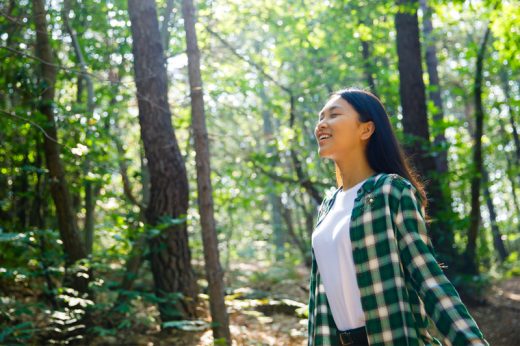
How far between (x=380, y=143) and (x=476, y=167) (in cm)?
807

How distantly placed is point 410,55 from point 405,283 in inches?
353

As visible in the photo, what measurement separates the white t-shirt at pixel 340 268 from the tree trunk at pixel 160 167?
5.42m

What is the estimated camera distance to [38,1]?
720 centimetres

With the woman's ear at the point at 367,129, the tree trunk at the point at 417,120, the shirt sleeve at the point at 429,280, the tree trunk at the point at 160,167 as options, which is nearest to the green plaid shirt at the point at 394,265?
the shirt sleeve at the point at 429,280

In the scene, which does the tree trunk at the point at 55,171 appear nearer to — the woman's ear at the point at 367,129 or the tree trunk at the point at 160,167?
the tree trunk at the point at 160,167

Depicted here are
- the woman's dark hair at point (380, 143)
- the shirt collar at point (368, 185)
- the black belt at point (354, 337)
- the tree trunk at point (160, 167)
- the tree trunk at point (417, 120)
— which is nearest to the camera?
the black belt at point (354, 337)

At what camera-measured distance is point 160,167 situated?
7.85 metres

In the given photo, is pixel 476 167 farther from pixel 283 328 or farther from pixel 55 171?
pixel 55 171

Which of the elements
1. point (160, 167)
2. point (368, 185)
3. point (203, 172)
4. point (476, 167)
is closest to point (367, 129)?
point (368, 185)

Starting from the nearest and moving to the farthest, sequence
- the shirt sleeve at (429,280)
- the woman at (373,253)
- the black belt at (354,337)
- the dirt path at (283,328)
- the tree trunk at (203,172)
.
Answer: the shirt sleeve at (429,280)
the woman at (373,253)
the black belt at (354,337)
the tree trunk at (203,172)
the dirt path at (283,328)

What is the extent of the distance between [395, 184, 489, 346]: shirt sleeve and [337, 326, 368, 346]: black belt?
29 cm

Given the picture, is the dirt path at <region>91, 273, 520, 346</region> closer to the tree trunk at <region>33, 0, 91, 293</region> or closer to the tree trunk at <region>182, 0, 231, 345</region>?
the tree trunk at <region>182, 0, 231, 345</region>

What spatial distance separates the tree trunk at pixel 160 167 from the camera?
784cm

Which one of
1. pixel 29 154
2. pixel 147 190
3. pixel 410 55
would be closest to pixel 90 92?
pixel 29 154
